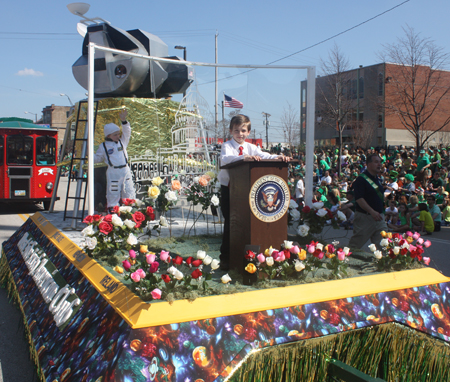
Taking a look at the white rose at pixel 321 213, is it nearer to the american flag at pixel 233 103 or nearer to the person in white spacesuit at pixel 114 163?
the american flag at pixel 233 103

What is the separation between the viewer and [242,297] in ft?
10.0

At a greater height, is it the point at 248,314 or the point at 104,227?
the point at 104,227

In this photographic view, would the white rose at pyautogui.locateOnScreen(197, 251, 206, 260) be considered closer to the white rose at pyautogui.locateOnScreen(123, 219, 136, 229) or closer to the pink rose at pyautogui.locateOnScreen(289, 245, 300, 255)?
the pink rose at pyautogui.locateOnScreen(289, 245, 300, 255)

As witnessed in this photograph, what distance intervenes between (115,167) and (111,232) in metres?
2.39

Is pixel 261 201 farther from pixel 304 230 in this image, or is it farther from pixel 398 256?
pixel 398 256

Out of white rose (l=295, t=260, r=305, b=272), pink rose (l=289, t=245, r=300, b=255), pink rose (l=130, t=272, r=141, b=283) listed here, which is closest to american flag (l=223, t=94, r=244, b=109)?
pink rose (l=289, t=245, r=300, b=255)

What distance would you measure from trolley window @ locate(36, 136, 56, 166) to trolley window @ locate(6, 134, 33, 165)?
0.22 metres

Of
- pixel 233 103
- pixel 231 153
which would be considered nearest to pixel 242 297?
pixel 231 153

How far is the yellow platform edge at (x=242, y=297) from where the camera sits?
2.79 meters

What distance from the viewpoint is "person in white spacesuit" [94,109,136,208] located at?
6535mm

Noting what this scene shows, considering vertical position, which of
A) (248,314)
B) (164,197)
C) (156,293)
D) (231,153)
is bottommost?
(248,314)

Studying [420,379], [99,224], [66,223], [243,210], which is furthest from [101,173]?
[420,379]

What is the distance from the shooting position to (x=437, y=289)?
3.75 meters

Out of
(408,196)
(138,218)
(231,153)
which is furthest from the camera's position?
(408,196)
